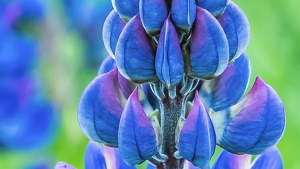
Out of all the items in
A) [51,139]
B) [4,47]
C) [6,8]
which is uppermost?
[6,8]

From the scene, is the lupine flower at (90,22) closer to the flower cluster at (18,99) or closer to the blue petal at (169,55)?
the flower cluster at (18,99)

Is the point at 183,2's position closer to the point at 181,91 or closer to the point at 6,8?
the point at 181,91

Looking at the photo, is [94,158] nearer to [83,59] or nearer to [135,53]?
[135,53]

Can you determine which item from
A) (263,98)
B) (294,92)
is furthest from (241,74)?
(294,92)

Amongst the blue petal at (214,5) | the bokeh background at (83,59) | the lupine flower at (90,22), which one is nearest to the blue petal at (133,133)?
the blue petal at (214,5)

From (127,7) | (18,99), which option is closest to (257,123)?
(127,7)
